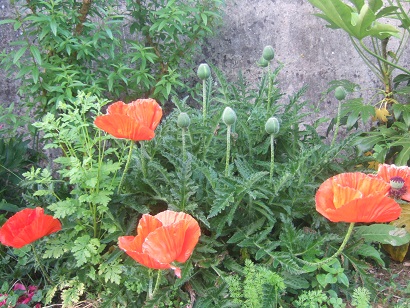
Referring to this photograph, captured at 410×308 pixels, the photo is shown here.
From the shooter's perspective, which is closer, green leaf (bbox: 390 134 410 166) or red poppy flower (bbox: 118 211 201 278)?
red poppy flower (bbox: 118 211 201 278)

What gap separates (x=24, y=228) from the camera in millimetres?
1627

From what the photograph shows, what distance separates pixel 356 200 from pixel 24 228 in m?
0.98

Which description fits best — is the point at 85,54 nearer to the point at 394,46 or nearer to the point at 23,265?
the point at 23,265

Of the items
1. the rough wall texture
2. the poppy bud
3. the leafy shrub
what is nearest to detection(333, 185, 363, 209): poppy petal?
the poppy bud

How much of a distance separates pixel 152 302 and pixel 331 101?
Result: 1.91 metres

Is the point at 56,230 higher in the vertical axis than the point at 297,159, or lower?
lower

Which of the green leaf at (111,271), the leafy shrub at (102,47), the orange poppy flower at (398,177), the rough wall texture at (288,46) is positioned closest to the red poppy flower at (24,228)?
the green leaf at (111,271)

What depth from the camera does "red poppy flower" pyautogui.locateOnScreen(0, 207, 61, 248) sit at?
164 centimetres

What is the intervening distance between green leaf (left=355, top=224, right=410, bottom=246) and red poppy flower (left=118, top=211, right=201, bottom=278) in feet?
2.76

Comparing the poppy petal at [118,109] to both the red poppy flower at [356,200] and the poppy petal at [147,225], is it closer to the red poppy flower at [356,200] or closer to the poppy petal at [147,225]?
the poppy petal at [147,225]

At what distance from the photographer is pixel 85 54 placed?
2.50 metres

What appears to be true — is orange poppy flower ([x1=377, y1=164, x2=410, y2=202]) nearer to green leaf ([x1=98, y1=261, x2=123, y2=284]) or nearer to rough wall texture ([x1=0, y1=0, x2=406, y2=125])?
green leaf ([x1=98, y1=261, x2=123, y2=284])

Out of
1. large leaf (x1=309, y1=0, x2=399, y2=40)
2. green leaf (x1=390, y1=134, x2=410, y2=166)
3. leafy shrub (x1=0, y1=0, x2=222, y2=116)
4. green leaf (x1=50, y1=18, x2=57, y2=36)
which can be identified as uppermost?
large leaf (x1=309, y1=0, x2=399, y2=40)

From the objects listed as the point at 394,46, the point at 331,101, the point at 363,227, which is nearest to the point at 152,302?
the point at 363,227
